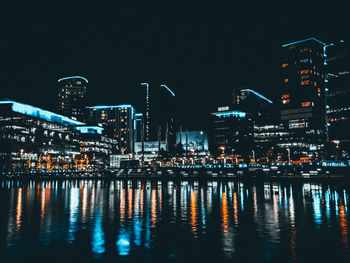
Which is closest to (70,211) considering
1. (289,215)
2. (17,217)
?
(17,217)

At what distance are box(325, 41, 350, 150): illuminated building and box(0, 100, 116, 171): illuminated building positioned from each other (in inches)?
4878

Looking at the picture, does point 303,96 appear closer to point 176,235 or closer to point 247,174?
point 247,174

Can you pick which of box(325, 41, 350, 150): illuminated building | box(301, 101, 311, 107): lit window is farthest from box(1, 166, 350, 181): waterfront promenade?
box(301, 101, 311, 107): lit window

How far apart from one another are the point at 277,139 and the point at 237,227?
169459 mm

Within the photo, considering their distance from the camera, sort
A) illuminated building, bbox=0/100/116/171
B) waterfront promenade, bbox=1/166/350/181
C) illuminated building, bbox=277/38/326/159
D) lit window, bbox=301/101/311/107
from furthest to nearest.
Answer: lit window, bbox=301/101/311/107, illuminated building, bbox=277/38/326/159, illuminated building, bbox=0/100/116/171, waterfront promenade, bbox=1/166/350/181

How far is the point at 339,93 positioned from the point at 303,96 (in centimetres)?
4776

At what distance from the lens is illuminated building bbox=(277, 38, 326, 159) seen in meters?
166

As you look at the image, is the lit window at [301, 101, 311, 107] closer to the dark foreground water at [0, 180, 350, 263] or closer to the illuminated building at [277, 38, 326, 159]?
the illuminated building at [277, 38, 326, 159]

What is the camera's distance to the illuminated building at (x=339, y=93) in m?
125

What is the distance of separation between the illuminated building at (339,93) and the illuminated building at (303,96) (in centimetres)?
3164

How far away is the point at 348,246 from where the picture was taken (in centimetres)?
1341

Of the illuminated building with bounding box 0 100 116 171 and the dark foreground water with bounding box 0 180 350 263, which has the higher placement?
the illuminated building with bounding box 0 100 116 171

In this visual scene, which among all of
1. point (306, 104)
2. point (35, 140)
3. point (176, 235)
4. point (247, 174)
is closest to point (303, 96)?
point (306, 104)

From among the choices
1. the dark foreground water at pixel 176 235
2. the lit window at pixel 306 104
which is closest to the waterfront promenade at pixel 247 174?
the dark foreground water at pixel 176 235
